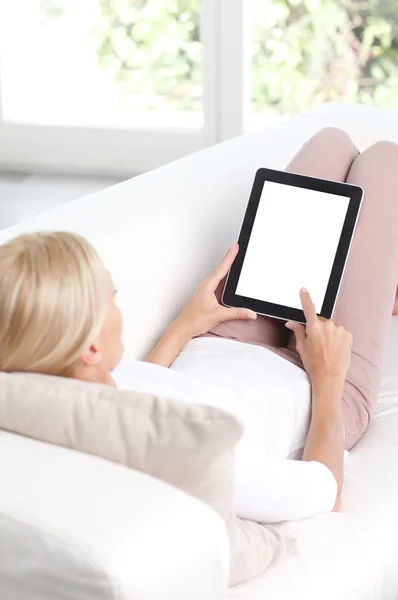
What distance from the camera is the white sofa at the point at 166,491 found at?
1.02 meters

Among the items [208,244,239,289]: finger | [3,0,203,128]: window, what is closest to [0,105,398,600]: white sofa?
[208,244,239,289]: finger

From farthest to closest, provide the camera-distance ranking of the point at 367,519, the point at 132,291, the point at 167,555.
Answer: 1. the point at 132,291
2. the point at 367,519
3. the point at 167,555

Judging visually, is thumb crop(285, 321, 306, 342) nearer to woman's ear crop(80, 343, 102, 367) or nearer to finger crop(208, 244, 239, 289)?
finger crop(208, 244, 239, 289)

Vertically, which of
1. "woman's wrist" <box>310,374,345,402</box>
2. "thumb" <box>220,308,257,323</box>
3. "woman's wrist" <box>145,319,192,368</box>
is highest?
"thumb" <box>220,308,257,323</box>

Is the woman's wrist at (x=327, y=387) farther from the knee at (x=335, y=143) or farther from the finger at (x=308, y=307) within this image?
the knee at (x=335, y=143)

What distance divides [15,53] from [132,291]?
335cm

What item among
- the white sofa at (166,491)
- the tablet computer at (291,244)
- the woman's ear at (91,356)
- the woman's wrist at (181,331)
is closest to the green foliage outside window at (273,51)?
the white sofa at (166,491)

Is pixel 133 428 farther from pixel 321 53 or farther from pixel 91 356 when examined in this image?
pixel 321 53

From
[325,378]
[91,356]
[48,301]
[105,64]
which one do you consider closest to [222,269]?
[325,378]

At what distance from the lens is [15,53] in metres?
5.07

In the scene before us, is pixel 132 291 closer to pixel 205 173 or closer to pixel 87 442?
pixel 205 173

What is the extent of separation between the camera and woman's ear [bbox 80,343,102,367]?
4.27ft

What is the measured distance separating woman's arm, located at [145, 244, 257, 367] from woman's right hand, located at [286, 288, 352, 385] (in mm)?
124

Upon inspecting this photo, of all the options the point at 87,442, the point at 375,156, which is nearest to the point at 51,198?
the point at 375,156
